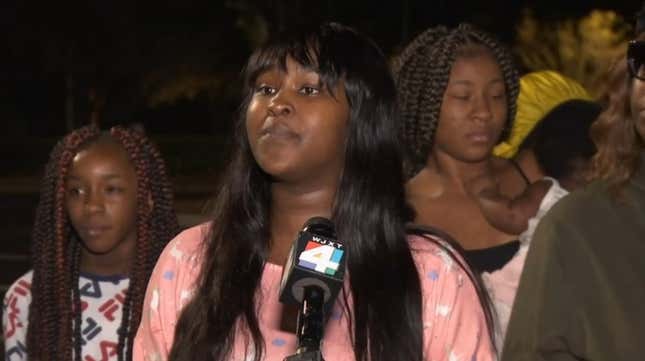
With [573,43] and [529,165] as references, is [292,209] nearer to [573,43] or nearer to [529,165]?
[529,165]

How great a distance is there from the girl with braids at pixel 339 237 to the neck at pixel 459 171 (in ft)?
5.28

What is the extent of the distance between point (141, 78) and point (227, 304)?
45.5 meters

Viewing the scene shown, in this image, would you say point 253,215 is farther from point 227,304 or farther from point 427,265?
point 427,265

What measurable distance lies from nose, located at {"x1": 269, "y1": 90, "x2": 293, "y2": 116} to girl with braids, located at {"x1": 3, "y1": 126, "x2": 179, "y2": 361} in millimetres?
1437

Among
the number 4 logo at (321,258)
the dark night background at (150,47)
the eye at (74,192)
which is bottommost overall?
the eye at (74,192)

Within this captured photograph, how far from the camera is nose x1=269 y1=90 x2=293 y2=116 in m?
2.84

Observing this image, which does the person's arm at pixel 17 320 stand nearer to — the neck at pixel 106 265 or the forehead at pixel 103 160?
the neck at pixel 106 265

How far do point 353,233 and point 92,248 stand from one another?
1560 millimetres

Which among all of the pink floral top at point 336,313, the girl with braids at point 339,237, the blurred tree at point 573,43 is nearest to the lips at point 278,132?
the girl with braids at point 339,237

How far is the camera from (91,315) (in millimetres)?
4133

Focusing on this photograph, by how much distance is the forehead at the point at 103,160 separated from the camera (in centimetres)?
423

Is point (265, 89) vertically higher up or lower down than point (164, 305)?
higher up

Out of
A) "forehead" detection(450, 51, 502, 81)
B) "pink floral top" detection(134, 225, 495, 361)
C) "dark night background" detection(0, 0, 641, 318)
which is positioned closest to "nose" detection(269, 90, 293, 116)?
"pink floral top" detection(134, 225, 495, 361)

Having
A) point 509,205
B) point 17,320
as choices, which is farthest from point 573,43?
point 17,320
